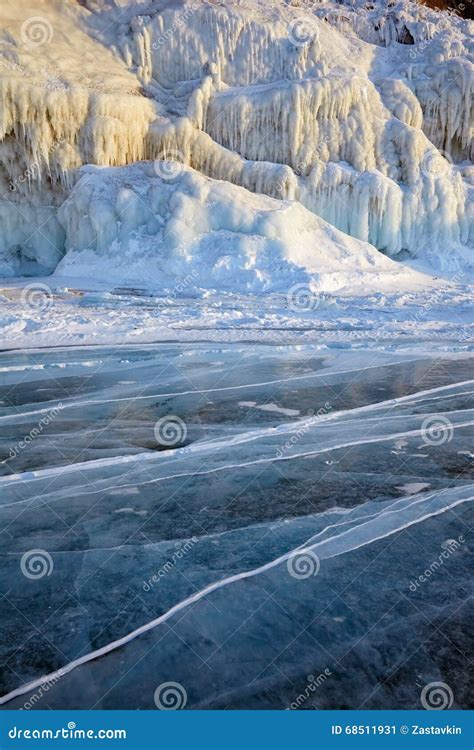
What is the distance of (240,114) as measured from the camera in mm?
23297

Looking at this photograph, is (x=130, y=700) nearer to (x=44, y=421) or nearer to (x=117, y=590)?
(x=117, y=590)

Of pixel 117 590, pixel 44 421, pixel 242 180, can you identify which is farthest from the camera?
pixel 242 180

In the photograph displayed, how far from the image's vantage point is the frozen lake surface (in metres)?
2.36

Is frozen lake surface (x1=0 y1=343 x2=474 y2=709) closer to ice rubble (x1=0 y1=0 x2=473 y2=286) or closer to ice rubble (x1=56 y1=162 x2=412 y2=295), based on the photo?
ice rubble (x1=56 y1=162 x2=412 y2=295)

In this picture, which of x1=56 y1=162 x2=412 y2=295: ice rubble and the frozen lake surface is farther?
x1=56 y1=162 x2=412 y2=295: ice rubble

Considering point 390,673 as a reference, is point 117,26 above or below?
above

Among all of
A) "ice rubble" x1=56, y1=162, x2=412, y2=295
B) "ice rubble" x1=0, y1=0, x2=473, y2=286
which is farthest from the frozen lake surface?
"ice rubble" x1=0, y1=0, x2=473, y2=286

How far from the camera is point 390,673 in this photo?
7.67ft

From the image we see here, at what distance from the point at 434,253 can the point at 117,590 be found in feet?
76.9

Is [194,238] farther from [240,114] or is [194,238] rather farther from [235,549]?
[235,549]

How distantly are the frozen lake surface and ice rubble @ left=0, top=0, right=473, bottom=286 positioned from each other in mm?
17229

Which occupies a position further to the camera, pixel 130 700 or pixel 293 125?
pixel 293 125

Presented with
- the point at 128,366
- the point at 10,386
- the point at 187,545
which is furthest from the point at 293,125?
the point at 187,545
